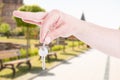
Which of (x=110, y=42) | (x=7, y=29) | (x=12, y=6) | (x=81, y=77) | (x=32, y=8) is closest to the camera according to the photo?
(x=110, y=42)

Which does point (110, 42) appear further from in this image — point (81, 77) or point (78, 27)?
point (81, 77)

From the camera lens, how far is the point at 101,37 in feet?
4.56

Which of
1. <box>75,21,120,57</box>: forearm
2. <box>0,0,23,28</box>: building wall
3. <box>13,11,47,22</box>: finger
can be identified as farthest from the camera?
<box>0,0,23,28</box>: building wall

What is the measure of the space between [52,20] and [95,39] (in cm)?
26

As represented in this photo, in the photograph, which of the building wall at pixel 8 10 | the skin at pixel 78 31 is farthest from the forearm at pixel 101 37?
the building wall at pixel 8 10

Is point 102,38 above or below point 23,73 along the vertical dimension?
above

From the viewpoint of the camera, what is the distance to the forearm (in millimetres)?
1365

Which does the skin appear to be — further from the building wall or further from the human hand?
the building wall

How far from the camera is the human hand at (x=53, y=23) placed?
1.46 m

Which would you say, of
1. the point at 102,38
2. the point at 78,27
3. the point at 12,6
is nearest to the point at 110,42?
the point at 102,38

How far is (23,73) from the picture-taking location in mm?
11445

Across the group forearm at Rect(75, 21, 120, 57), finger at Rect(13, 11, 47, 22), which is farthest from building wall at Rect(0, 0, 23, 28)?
forearm at Rect(75, 21, 120, 57)

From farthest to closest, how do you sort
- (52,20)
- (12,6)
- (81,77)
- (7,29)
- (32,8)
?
(12,6), (7,29), (32,8), (81,77), (52,20)

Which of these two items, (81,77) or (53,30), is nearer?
(53,30)
